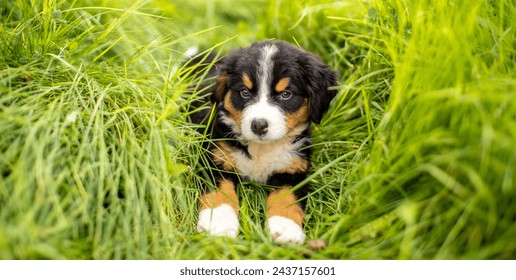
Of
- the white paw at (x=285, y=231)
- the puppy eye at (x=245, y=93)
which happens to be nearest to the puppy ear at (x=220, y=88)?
the puppy eye at (x=245, y=93)

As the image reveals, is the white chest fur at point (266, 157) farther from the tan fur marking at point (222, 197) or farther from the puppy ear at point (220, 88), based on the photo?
the puppy ear at point (220, 88)

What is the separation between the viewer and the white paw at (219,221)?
→ 3301mm

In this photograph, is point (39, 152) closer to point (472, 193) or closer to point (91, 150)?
point (91, 150)

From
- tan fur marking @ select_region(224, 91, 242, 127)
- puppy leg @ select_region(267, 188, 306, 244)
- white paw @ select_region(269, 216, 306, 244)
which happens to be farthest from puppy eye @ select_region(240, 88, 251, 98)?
white paw @ select_region(269, 216, 306, 244)

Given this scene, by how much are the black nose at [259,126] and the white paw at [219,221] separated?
53 centimetres

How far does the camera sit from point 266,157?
378 centimetres

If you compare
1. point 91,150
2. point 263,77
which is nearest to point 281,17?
point 263,77

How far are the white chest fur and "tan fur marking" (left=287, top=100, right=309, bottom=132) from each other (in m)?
0.16

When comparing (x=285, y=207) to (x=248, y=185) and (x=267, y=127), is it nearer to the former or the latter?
(x=248, y=185)

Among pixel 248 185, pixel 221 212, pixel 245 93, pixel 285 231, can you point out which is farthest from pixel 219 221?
pixel 245 93

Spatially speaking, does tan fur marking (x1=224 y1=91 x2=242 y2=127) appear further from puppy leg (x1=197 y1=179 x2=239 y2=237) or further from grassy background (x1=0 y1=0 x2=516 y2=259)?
puppy leg (x1=197 y1=179 x2=239 y2=237)

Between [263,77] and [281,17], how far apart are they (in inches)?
70.4

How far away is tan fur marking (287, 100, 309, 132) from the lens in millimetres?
3588

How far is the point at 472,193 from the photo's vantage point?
2.62m
